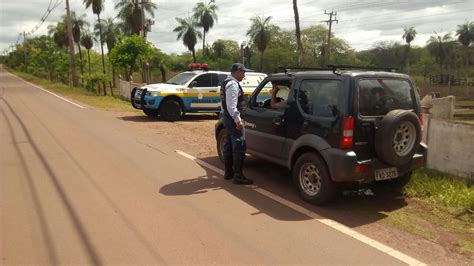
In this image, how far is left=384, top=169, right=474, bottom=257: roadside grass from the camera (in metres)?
4.58

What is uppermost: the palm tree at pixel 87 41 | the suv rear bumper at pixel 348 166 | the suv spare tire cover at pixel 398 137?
the palm tree at pixel 87 41

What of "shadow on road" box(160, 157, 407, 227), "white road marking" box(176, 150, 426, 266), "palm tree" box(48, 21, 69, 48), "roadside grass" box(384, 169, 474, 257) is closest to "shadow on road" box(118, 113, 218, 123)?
"shadow on road" box(160, 157, 407, 227)

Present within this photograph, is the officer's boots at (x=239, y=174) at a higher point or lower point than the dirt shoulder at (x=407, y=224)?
higher

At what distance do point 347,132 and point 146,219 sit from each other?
2523mm

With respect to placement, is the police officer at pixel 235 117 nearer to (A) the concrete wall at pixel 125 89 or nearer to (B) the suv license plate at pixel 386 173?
(B) the suv license plate at pixel 386 173

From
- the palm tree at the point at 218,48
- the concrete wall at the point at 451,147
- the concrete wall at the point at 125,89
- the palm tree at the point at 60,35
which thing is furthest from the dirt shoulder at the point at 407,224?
the palm tree at the point at 218,48

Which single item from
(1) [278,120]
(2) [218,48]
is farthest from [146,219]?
(2) [218,48]

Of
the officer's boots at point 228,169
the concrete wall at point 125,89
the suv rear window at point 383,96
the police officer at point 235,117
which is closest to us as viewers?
the suv rear window at point 383,96

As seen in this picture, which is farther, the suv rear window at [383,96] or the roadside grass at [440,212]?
the suv rear window at [383,96]

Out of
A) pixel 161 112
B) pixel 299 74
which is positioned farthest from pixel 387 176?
pixel 161 112

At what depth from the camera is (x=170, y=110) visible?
14508 mm

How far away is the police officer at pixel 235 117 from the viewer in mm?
6301

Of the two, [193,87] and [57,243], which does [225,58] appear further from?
[57,243]

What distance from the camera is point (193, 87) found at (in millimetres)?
14750
